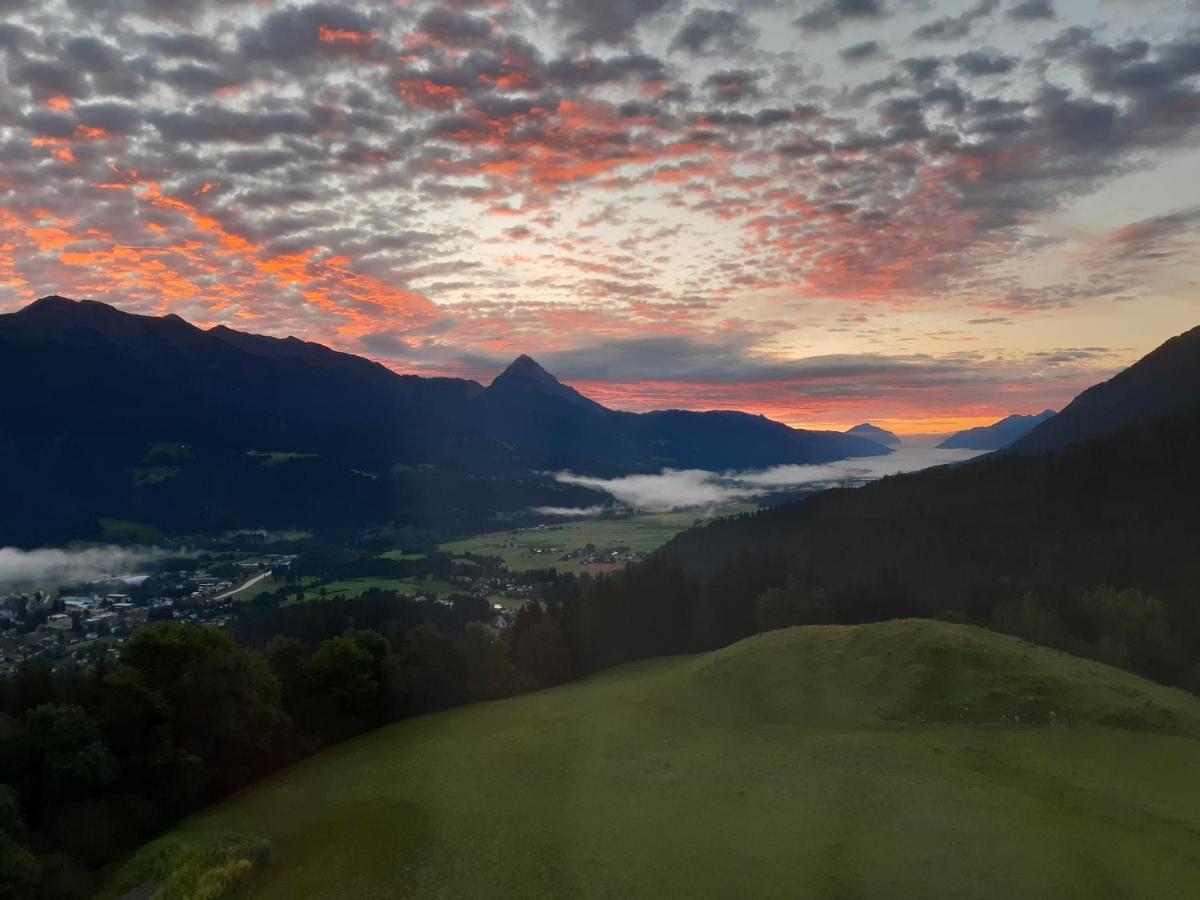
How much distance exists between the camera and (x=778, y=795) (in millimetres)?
36969

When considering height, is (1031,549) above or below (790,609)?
above

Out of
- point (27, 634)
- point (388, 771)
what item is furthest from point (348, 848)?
point (27, 634)

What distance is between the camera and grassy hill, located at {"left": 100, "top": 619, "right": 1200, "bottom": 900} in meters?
29.5

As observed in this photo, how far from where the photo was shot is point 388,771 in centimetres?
5106

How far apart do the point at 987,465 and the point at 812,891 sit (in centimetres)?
17350

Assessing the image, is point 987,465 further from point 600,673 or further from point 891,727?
point 891,727

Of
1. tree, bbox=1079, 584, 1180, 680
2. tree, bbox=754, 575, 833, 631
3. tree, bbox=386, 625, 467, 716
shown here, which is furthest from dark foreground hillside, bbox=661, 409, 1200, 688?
tree, bbox=386, 625, 467, 716

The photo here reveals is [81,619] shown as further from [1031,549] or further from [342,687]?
[1031,549]

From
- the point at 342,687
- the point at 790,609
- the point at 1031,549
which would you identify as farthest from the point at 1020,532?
the point at 342,687

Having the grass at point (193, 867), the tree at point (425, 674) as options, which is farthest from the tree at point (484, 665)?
the grass at point (193, 867)

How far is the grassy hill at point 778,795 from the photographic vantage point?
96.9ft

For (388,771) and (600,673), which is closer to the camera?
(388,771)

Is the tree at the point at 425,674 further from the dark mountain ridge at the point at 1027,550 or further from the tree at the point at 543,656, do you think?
the dark mountain ridge at the point at 1027,550

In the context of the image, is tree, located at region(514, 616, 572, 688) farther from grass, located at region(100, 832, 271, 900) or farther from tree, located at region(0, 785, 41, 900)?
tree, located at region(0, 785, 41, 900)
